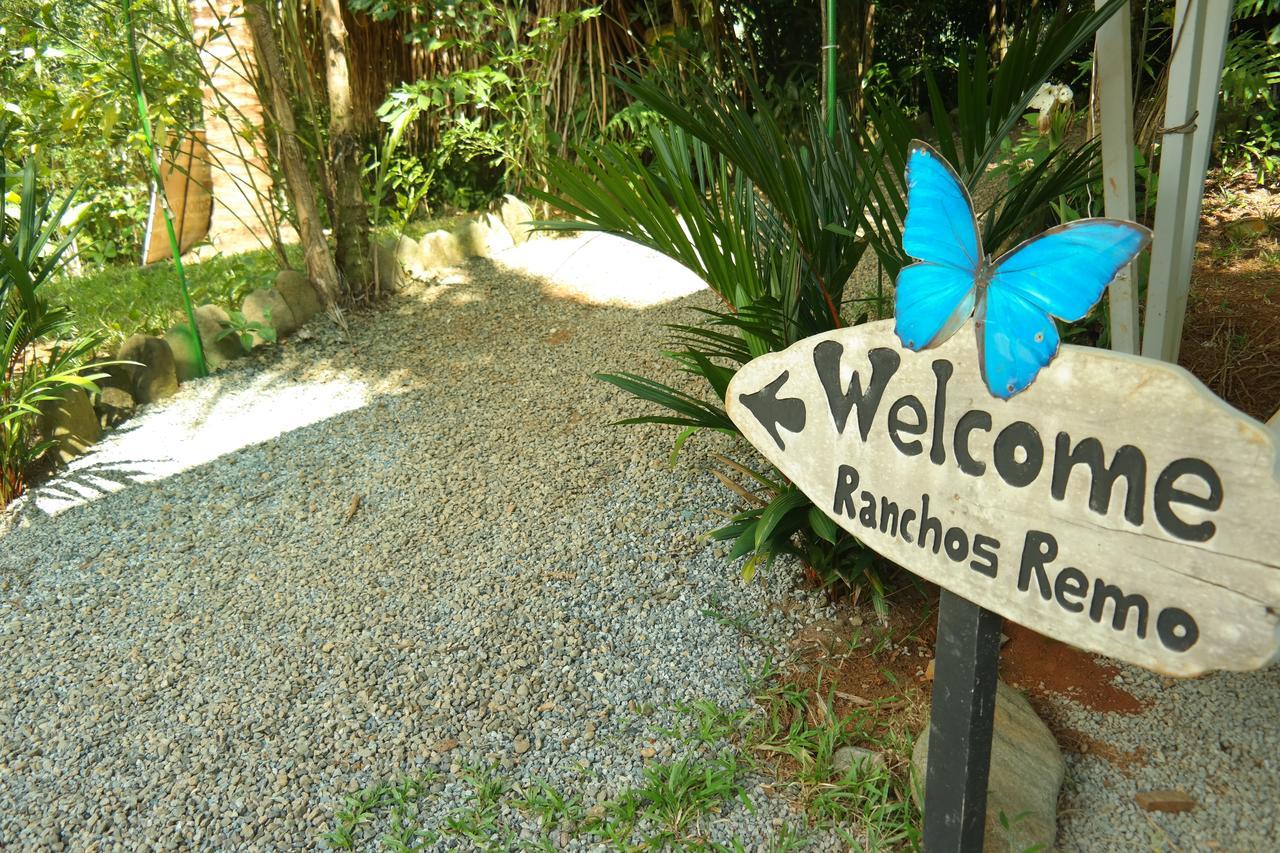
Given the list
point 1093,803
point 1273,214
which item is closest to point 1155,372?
point 1093,803

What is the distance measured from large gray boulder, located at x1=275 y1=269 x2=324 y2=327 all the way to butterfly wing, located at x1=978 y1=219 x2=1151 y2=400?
3.25 metres

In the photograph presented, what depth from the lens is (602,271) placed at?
4133mm

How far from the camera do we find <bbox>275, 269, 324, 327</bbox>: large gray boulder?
364 cm

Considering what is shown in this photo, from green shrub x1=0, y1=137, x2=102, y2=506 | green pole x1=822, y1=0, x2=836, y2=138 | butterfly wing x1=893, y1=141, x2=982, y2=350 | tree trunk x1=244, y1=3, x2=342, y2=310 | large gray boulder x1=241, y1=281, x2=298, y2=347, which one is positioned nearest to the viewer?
butterfly wing x1=893, y1=141, x2=982, y2=350

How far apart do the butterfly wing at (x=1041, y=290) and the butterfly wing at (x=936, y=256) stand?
33 mm

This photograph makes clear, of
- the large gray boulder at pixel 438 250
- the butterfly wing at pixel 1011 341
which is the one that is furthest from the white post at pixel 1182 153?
the large gray boulder at pixel 438 250

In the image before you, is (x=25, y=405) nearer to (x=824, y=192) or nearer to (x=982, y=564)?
(x=824, y=192)

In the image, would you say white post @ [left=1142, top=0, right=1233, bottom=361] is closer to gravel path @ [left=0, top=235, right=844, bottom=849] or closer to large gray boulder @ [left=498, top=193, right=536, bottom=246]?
gravel path @ [left=0, top=235, right=844, bottom=849]

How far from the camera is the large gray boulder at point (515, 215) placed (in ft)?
14.9

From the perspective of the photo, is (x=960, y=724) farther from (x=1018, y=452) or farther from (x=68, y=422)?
(x=68, y=422)

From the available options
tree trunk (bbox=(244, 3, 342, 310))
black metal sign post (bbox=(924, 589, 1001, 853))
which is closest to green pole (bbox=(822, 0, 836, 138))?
black metal sign post (bbox=(924, 589, 1001, 853))

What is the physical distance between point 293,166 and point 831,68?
2.44 metres

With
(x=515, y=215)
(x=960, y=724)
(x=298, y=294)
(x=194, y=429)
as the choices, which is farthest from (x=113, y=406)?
(x=960, y=724)

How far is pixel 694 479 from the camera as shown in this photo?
2.48m
